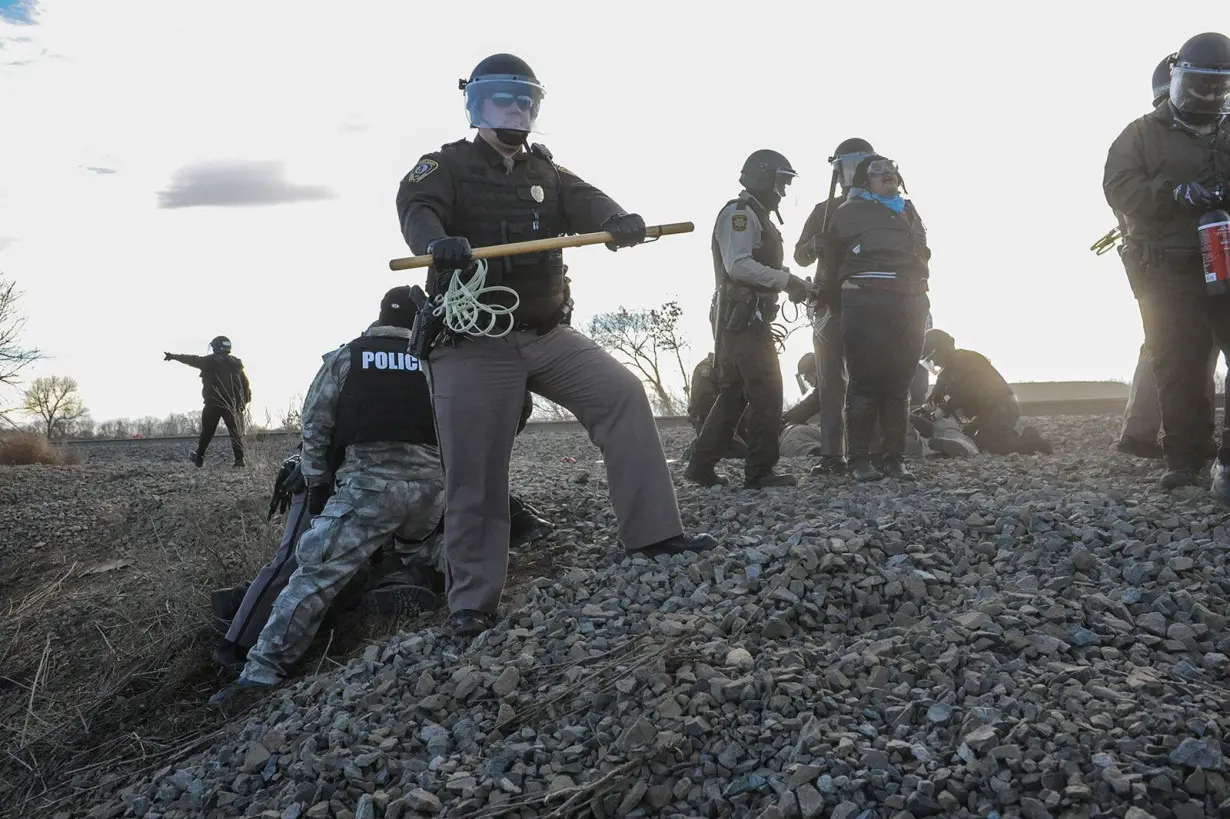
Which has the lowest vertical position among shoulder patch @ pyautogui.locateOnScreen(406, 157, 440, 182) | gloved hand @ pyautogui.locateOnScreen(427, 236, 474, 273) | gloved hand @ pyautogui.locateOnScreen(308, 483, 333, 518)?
gloved hand @ pyautogui.locateOnScreen(308, 483, 333, 518)

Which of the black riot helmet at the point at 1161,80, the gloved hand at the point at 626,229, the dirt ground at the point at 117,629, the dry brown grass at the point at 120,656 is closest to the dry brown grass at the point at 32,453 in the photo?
the dirt ground at the point at 117,629

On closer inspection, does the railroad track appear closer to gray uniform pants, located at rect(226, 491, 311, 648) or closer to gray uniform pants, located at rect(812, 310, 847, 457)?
gray uniform pants, located at rect(226, 491, 311, 648)

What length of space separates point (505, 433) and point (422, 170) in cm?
121

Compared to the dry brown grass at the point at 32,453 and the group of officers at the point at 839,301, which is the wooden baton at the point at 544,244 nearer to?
the group of officers at the point at 839,301

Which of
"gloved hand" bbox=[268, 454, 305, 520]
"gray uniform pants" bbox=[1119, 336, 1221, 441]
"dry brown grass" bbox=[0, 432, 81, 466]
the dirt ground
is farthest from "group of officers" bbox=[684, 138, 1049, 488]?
"dry brown grass" bbox=[0, 432, 81, 466]

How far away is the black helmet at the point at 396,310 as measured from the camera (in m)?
5.83

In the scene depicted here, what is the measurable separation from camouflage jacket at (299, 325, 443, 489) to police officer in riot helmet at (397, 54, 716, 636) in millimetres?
834

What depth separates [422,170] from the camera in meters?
4.71

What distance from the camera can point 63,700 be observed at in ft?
18.4

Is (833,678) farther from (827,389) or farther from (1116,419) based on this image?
(1116,419)

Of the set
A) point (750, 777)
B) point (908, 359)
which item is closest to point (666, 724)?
point (750, 777)

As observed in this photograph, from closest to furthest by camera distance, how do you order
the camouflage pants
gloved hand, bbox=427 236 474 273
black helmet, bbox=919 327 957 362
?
1. gloved hand, bbox=427 236 474 273
2. the camouflage pants
3. black helmet, bbox=919 327 957 362

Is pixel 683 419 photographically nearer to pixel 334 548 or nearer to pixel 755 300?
pixel 755 300

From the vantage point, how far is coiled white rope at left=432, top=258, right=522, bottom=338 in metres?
4.58
